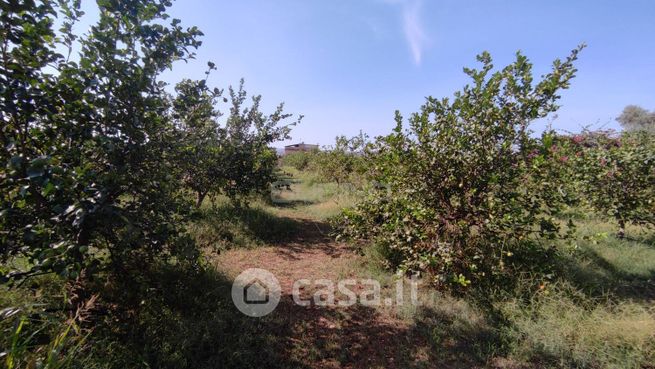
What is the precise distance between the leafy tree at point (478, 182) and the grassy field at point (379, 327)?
0.47 metres

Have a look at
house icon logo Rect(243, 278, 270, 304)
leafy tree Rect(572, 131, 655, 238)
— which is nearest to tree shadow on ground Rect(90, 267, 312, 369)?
house icon logo Rect(243, 278, 270, 304)

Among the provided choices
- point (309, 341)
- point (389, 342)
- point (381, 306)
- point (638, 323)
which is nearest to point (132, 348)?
point (309, 341)

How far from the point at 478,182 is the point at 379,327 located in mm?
2200

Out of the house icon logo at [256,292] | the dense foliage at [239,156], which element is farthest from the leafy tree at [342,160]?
the house icon logo at [256,292]

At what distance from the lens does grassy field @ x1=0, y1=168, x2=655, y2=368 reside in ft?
8.35

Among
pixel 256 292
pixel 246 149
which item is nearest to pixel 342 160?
pixel 246 149

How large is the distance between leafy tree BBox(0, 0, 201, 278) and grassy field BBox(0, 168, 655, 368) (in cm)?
58

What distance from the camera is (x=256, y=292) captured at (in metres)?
3.77

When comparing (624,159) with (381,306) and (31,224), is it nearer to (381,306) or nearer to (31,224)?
(381,306)

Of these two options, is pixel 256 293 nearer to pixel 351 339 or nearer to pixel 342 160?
pixel 351 339

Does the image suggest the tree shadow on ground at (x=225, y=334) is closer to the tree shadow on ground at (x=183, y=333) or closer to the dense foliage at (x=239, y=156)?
the tree shadow on ground at (x=183, y=333)

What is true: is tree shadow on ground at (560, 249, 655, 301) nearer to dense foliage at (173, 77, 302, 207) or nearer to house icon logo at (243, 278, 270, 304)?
house icon logo at (243, 278, 270, 304)

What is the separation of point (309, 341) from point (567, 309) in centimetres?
304

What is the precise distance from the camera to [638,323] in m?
3.02
